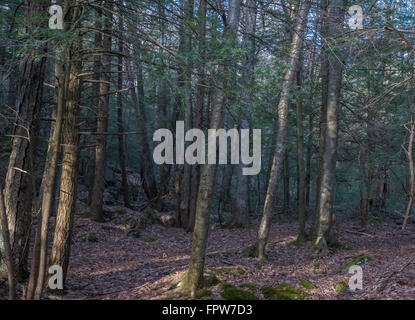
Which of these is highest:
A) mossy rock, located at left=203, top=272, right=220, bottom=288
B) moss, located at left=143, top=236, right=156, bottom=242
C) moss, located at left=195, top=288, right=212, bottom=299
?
mossy rock, located at left=203, top=272, right=220, bottom=288

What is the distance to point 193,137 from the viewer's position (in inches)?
578

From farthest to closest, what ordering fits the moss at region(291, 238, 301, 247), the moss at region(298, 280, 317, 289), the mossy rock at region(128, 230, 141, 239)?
the mossy rock at region(128, 230, 141, 239) < the moss at region(291, 238, 301, 247) < the moss at region(298, 280, 317, 289)

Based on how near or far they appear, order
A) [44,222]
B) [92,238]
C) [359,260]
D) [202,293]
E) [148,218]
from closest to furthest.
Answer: [44,222], [202,293], [359,260], [92,238], [148,218]

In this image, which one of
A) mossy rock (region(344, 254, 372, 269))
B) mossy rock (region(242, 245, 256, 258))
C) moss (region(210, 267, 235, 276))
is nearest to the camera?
moss (region(210, 267, 235, 276))

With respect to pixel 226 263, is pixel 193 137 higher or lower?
higher

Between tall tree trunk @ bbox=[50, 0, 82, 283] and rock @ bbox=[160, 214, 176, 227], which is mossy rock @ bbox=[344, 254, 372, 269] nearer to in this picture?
tall tree trunk @ bbox=[50, 0, 82, 283]

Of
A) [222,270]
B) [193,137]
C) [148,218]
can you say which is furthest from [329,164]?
[148,218]

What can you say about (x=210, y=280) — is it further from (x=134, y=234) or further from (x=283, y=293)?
(x=134, y=234)

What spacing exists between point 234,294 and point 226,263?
96.4 inches

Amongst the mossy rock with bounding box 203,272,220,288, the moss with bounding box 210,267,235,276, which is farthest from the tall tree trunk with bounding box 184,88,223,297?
the moss with bounding box 210,267,235,276

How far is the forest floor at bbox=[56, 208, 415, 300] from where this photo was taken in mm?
7098

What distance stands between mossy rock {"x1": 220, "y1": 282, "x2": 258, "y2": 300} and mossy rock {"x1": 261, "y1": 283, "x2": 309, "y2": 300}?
33 cm

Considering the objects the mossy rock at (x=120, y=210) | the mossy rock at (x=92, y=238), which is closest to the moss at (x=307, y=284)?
the mossy rock at (x=92, y=238)

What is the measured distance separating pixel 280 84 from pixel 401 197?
9.57m
